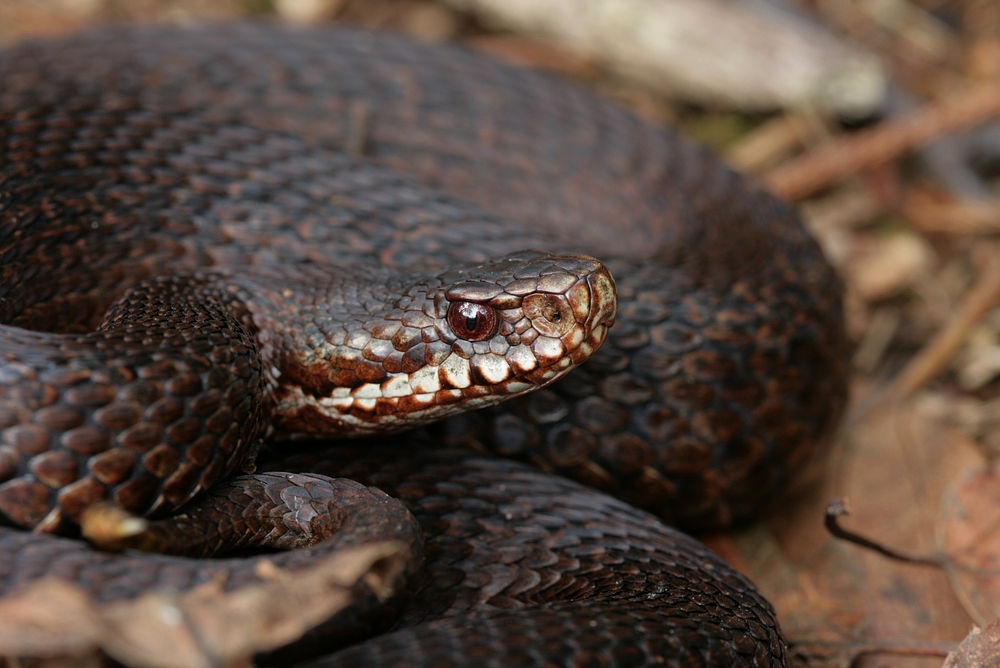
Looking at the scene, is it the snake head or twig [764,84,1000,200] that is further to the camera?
twig [764,84,1000,200]

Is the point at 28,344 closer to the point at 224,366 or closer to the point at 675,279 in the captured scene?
the point at 224,366

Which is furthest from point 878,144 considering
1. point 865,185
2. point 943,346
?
point 943,346

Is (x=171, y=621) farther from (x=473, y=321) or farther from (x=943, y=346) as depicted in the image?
(x=943, y=346)

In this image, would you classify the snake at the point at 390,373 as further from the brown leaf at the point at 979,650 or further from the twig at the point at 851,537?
the brown leaf at the point at 979,650

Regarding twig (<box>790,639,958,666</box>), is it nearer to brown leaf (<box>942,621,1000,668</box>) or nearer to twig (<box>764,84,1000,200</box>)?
brown leaf (<box>942,621,1000,668</box>)

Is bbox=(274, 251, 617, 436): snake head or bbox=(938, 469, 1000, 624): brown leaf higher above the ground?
bbox=(274, 251, 617, 436): snake head

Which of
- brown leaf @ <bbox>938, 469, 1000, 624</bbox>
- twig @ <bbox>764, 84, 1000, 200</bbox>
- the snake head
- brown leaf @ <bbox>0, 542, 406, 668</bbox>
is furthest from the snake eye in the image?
twig @ <bbox>764, 84, 1000, 200</bbox>
